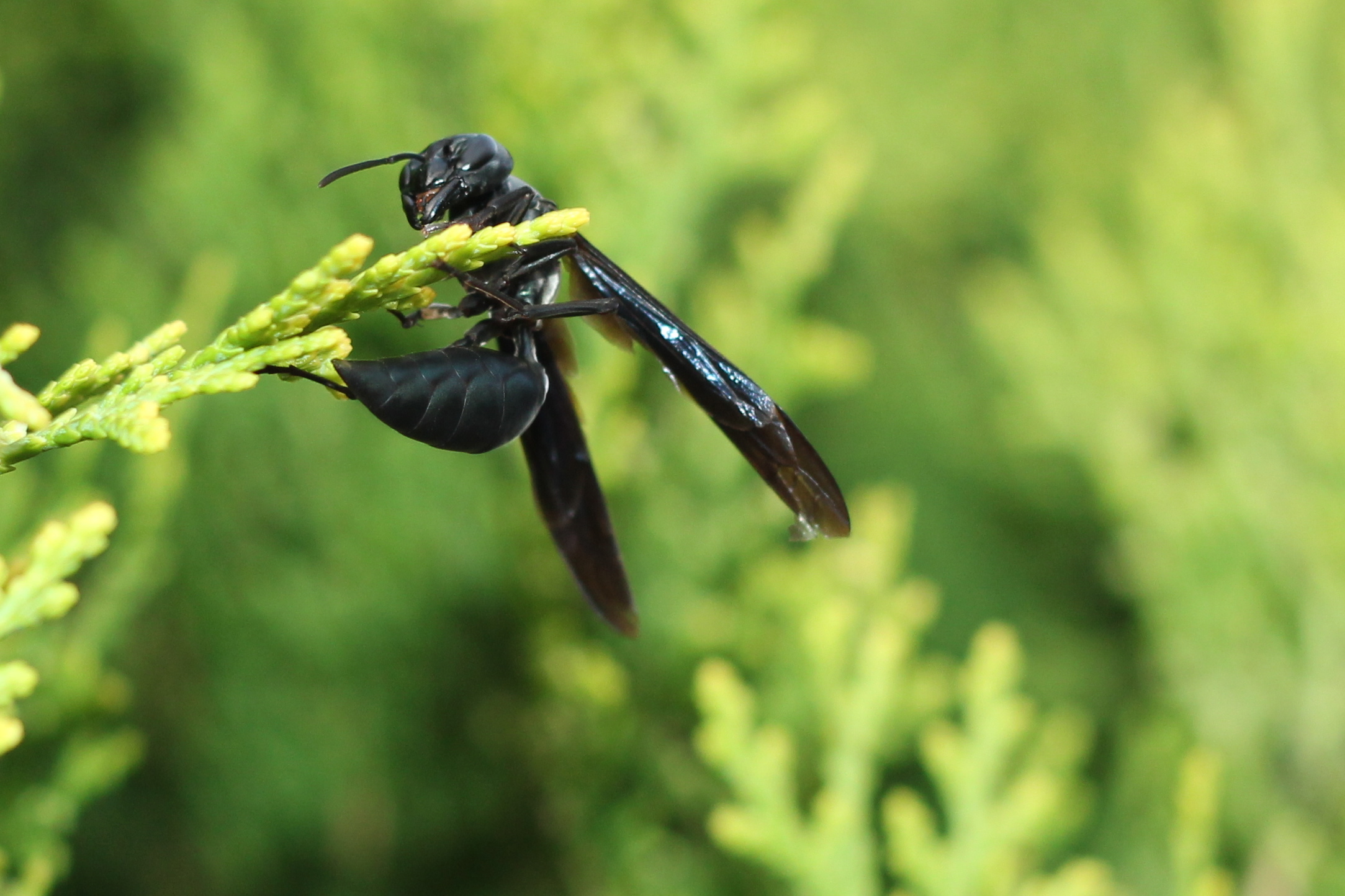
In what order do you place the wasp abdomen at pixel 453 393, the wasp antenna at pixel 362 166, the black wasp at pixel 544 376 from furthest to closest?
1. the wasp antenna at pixel 362 166
2. the black wasp at pixel 544 376
3. the wasp abdomen at pixel 453 393

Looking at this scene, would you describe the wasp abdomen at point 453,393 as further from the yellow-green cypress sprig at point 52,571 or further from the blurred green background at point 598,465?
the blurred green background at point 598,465

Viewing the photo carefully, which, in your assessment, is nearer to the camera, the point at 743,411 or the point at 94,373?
the point at 94,373

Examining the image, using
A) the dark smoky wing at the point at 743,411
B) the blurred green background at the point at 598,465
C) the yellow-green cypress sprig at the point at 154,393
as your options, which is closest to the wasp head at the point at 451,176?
the dark smoky wing at the point at 743,411

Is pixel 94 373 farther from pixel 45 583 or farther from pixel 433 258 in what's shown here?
pixel 433 258

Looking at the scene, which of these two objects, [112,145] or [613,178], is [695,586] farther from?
[112,145]

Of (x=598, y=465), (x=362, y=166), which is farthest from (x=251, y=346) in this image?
(x=598, y=465)

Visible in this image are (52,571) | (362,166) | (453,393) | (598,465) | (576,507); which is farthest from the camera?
(598,465)

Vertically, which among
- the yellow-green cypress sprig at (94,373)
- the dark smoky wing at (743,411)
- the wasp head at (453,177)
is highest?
the wasp head at (453,177)
